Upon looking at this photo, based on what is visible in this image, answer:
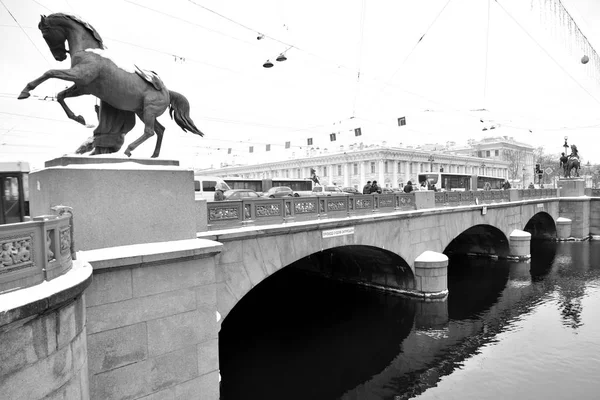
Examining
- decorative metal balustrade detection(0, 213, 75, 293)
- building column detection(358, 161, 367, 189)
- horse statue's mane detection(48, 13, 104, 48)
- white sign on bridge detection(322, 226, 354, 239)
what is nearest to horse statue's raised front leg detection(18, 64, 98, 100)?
horse statue's mane detection(48, 13, 104, 48)

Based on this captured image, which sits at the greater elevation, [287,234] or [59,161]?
[59,161]

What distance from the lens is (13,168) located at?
12055 mm

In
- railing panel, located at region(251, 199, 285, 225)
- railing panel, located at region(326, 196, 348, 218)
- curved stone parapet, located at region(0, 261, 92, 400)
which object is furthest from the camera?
railing panel, located at region(326, 196, 348, 218)

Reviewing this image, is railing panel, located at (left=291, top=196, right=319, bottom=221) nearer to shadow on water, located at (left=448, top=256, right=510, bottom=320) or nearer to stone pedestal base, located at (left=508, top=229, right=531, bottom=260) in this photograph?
shadow on water, located at (left=448, top=256, right=510, bottom=320)

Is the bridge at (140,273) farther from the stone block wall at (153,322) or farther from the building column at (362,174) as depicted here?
the building column at (362,174)

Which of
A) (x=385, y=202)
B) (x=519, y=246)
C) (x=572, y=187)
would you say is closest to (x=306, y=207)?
(x=385, y=202)

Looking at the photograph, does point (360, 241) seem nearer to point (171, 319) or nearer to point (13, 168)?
point (171, 319)

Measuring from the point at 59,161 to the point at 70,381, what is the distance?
10.9ft

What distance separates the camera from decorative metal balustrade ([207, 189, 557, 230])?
27.2 feet

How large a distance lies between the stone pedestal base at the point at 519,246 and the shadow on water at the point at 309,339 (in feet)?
36.6

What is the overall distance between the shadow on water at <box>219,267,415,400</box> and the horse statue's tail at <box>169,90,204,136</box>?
6.39 meters

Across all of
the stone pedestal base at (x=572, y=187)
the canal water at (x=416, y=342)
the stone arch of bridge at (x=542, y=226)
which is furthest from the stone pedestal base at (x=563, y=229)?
the canal water at (x=416, y=342)

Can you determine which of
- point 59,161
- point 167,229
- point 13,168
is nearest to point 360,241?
point 167,229

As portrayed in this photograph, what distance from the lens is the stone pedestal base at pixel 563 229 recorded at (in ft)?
99.6
